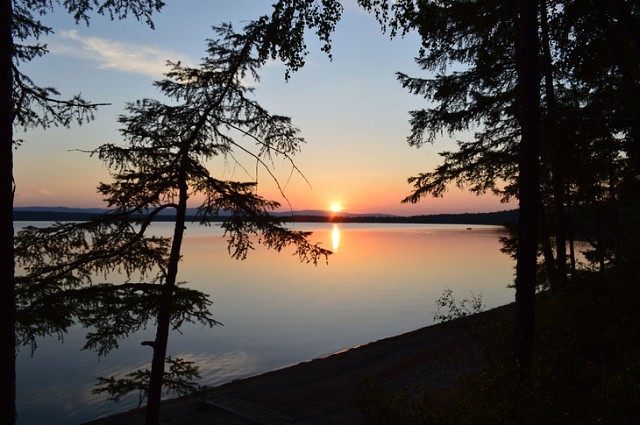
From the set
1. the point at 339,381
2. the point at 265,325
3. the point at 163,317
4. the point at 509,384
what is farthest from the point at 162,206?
the point at 265,325

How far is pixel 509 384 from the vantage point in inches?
245

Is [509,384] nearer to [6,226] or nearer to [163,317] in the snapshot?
[163,317]

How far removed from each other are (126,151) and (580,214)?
21.6 m

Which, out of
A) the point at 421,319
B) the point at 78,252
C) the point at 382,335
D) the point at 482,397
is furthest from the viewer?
the point at 421,319

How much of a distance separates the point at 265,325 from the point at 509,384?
36.6 metres

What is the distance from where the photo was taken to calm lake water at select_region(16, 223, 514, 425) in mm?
24109

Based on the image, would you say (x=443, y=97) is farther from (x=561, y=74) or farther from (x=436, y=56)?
(x=561, y=74)

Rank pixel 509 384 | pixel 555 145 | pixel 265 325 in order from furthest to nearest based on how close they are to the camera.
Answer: pixel 265 325, pixel 555 145, pixel 509 384

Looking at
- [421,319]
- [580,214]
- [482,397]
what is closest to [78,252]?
[482,397]

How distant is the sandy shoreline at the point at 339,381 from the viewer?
52.4ft

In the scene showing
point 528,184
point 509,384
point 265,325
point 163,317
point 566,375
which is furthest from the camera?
point 265,325

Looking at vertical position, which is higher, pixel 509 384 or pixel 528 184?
pixel 528 184

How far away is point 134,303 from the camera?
9328 millimetres

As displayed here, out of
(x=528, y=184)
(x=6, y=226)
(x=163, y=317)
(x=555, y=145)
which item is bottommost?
(x=163, y=317)
